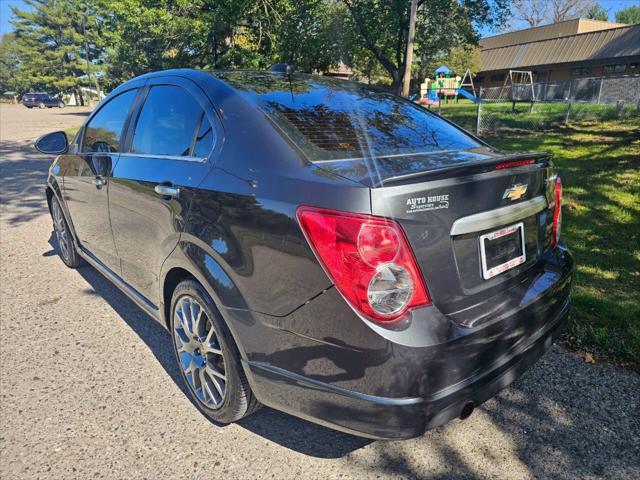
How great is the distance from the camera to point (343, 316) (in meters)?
1.70

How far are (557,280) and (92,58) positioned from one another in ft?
252

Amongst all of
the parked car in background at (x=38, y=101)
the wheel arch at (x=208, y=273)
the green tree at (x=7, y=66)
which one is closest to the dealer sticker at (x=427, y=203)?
the wheel arch at (x=208, y=273)

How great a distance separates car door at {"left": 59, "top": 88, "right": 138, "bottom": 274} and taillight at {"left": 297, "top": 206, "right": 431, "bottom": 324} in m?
2.16

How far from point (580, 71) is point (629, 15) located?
51.6 metres

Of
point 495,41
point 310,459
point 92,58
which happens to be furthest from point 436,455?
point 92,58

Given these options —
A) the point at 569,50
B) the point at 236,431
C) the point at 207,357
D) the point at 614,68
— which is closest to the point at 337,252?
the point at 207,357

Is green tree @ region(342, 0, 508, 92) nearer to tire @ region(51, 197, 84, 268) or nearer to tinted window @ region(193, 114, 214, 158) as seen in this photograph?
tire @ region(51, 197, 84, 268)

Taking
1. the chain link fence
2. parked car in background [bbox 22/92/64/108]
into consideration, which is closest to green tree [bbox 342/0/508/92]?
the chain link fence

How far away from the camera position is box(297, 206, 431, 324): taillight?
1655mm

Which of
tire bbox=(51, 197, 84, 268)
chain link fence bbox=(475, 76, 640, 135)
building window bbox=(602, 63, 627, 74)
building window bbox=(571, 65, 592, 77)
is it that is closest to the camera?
tire bbox=(51, 197, 84, 268)

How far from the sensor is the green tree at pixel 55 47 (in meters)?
61.6

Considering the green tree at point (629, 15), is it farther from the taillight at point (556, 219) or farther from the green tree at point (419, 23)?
the taillight at point (556, 219)

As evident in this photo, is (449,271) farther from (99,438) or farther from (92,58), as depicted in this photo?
(92,58)

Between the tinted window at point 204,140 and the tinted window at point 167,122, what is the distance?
0.25 ft
